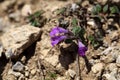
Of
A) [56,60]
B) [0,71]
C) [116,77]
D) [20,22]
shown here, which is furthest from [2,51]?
[116,77]

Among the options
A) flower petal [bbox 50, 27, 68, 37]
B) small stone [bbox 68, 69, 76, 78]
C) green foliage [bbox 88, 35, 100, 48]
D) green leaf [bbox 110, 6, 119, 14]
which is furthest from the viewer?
green leaf [bbox 110, 6, 119, 14]

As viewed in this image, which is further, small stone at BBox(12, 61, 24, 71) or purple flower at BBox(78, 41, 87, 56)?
Result: small stone at BBox(12, 61, 24, 71)

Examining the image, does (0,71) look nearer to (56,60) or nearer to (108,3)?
(56,60)

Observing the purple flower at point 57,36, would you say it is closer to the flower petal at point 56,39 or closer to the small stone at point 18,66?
the flower petal at point 56,39

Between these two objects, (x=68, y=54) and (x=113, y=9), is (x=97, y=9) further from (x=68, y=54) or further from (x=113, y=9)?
(x=68, y=54)

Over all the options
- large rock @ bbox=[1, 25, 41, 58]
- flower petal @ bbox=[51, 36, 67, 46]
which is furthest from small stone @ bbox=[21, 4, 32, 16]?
flower petal @ bbox=[51, 36, 67, 46]

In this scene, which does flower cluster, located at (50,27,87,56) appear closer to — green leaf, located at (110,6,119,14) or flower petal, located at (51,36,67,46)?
flower petal, located at (51,36,67,46)

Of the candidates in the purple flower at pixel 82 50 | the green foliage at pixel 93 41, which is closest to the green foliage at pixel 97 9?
the green foliage at pixel 93 41
